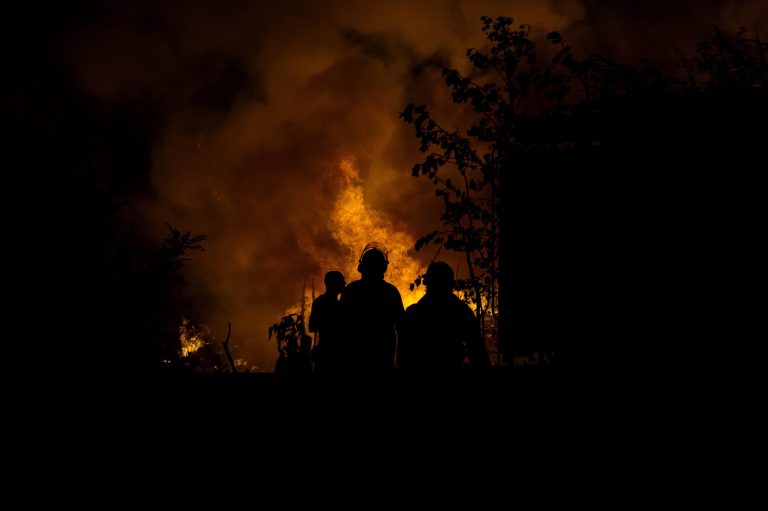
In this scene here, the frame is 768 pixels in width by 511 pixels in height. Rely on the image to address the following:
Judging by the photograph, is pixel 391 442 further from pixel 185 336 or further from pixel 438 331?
pixel 185 336

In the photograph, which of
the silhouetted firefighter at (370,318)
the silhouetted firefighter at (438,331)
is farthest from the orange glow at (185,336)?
the silhouetted firefighter at (438,331)

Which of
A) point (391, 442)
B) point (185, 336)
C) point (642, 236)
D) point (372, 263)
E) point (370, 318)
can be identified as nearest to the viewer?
point (391, 442)

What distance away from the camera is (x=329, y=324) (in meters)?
4.82

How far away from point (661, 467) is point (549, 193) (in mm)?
4999

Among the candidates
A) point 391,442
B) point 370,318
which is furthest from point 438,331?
point 391,442

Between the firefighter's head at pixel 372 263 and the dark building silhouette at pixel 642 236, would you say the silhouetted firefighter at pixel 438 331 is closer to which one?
the firefighter's head at pixel 372 263

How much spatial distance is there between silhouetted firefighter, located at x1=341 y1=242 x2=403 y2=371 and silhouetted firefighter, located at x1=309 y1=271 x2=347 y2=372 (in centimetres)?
11

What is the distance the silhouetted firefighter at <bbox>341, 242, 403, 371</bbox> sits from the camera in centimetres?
442

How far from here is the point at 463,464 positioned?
2.98 meters

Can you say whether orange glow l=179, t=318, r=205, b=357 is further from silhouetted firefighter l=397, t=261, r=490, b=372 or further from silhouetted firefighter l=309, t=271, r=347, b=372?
silhouetted firefighter l=397, t=261, r=490, b=372

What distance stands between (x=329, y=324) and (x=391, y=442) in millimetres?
1925

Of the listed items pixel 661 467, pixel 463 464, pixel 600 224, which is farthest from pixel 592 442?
pixel 600 224

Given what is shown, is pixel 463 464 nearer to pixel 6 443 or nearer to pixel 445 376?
pixel 445 376

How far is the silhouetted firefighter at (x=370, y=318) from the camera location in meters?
4.42
